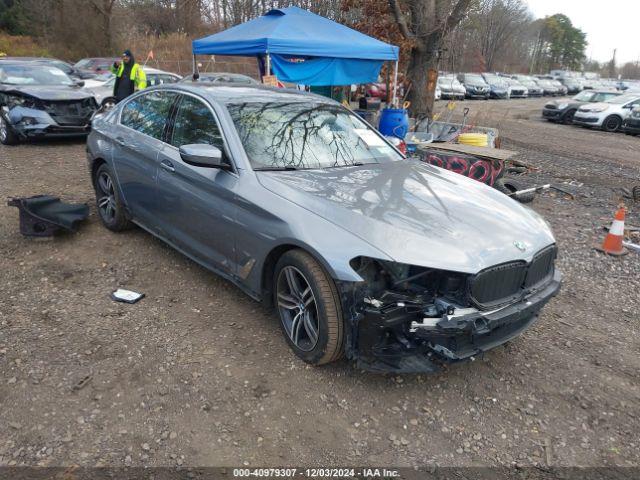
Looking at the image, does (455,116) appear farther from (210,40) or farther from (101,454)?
(101,454)

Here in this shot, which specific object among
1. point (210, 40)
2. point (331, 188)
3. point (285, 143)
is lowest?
point (331, 188)

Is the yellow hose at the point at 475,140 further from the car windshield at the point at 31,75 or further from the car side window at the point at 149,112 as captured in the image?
the car windshield at the point at 31,75

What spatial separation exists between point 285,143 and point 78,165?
19.2 feet

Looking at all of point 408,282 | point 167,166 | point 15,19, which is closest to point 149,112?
point 167,166

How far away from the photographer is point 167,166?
13.2ft

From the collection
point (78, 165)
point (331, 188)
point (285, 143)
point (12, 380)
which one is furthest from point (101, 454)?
point (78, 165)

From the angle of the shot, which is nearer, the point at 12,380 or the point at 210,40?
the point at 12,380

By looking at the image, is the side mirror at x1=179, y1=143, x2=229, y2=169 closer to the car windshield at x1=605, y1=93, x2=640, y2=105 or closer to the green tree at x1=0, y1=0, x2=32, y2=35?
the car windshield at x1=605, y1=93, x2=640, y2=105

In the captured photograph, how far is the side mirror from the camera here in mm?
3359

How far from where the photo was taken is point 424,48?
1165 cm

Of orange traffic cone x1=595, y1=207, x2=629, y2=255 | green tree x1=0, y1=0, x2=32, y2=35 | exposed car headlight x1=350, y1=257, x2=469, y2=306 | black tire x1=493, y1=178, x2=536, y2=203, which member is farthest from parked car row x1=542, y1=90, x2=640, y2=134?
green tree x1=0, y1=0, x2=32, y2=35

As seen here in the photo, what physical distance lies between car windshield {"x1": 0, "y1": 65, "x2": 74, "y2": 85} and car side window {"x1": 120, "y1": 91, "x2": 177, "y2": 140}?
647 cm

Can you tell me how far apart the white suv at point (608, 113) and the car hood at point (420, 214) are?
1670cm

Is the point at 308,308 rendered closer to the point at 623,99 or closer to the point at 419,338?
the point at 419,338
